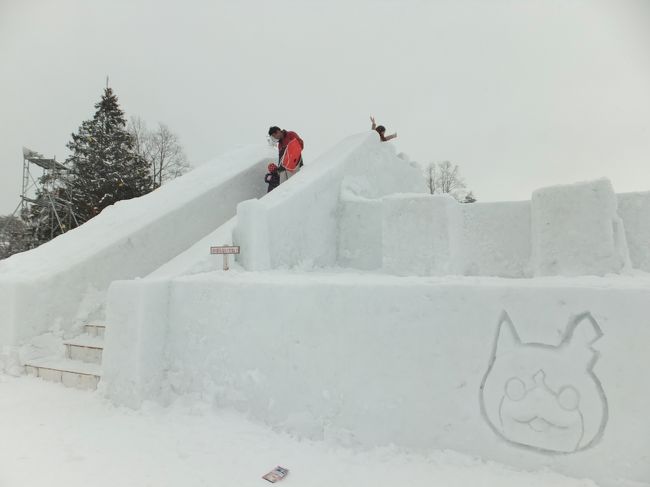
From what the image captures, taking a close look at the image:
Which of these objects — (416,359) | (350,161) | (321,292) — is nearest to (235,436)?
(321,292)

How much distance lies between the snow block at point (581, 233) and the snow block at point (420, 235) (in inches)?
39.5

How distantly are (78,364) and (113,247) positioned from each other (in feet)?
5.49

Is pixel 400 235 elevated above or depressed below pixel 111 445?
above

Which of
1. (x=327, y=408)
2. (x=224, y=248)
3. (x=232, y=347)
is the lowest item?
(x=327, y=408)

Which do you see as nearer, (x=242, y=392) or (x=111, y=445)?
(x=111, y=445)

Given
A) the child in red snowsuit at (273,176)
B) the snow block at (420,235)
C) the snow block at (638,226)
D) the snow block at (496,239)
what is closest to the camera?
the snow block at (638,226)

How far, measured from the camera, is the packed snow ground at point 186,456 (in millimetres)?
2572

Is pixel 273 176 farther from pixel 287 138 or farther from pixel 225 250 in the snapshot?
pixel 225 250

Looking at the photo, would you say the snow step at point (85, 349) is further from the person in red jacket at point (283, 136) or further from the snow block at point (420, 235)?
the person in red jacket at point (283, 136)

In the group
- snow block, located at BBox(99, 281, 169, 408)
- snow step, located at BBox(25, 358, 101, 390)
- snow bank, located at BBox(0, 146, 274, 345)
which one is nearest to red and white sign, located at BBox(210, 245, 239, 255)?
snow block, located at BBox(99, 281, 169, 408)

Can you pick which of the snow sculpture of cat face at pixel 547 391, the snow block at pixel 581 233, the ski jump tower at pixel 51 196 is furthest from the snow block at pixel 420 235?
the ski jump tower at pixel 51 196

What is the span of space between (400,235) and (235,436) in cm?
295

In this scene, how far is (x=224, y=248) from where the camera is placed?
4.12m

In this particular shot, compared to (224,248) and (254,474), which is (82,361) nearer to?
(224,248)
